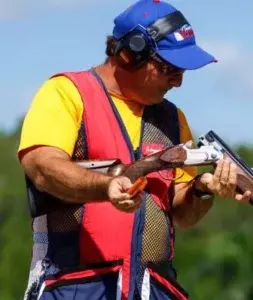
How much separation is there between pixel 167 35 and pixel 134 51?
0.68 feet

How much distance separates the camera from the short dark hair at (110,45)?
8227 millimetres

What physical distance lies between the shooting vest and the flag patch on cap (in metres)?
0.48

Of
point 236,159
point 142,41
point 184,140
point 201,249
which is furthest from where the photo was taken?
point 201,249

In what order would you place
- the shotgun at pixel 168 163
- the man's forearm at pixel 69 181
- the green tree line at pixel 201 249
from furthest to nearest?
the green tree line at pixel 201 249
the shotgun at pixel 168 163
the man's forearm at pixel 69 181

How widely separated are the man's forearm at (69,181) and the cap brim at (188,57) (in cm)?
86

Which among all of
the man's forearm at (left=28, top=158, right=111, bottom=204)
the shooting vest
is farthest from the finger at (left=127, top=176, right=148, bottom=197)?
the shooting vest

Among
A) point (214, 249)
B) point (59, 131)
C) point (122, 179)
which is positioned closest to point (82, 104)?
point (59, 131)

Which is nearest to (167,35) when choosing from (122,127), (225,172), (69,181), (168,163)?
(122,127)

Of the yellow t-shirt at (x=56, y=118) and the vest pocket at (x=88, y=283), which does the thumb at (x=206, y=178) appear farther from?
the vest pocket at (x=88, y=283)

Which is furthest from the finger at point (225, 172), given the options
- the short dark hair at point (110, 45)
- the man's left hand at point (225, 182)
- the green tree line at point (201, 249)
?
the green tree line at point (201, 249)

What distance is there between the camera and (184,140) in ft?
27.2

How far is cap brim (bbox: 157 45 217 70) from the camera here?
802cm

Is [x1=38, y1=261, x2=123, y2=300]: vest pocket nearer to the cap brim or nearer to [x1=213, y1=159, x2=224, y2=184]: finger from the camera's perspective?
[x1=213, y1=159, x2=224, y2=184]: finger

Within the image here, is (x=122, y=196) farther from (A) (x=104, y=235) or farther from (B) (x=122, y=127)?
(B) (x=122, y=127)
